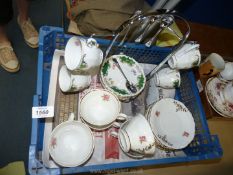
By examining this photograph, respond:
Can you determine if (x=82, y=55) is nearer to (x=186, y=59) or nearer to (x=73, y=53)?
(x=73, y=53)

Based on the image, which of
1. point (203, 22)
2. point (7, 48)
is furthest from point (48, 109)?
point (203, 22)

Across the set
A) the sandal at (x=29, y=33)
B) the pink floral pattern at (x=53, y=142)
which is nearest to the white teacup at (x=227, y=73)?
the pink floral pattern at (x=53, y=142)

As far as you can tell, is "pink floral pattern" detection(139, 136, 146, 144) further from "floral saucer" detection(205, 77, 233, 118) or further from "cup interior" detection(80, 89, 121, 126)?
"floral saucer" detection(205, 77, 233, 118)

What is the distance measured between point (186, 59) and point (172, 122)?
0.23m

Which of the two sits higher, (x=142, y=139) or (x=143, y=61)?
(x=143, y=61)

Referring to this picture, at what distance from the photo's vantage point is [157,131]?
871 millimetres

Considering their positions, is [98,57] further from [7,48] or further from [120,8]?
[7,48]

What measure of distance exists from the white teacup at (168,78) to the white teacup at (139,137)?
221mm

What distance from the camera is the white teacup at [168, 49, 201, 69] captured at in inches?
32.3

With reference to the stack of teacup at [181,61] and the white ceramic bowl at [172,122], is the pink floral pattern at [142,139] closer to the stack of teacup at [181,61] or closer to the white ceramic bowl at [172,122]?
the white ceramic bowl at [172,122]

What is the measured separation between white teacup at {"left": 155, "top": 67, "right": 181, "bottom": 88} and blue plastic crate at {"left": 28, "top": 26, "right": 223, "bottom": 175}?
0.08 meters

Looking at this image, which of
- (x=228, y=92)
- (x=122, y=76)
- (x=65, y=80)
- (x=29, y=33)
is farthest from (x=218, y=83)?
(x=29, y=33)

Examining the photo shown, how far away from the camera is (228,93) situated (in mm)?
1025

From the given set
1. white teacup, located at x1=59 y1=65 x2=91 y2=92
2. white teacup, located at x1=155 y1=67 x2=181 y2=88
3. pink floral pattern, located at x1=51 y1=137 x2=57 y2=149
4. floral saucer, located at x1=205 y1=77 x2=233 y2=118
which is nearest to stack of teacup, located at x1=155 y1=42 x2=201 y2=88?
white teacup, located at x1=155 y1=67 x2=181 y2=88
